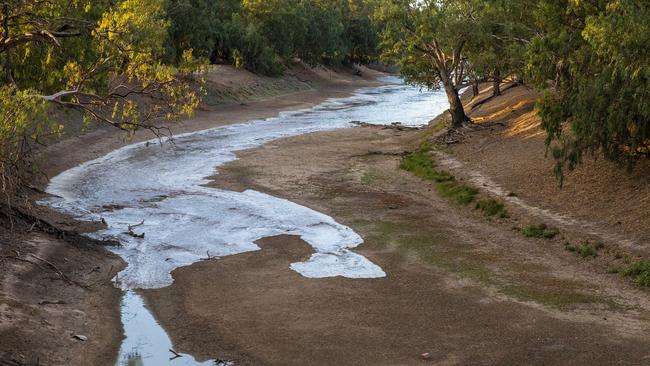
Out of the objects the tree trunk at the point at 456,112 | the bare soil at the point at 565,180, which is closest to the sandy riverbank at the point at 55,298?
the bare soil at the point at 565,180

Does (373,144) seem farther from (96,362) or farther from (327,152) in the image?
(96,362)

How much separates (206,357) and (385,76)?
422 ft

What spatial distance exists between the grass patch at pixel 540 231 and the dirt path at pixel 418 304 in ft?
1.31

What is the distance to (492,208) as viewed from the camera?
2828cm

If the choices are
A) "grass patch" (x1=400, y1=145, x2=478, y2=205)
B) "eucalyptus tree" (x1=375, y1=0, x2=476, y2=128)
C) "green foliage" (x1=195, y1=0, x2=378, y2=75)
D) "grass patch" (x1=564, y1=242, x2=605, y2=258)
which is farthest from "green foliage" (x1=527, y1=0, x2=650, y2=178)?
"green foliage" (x1=195, y1=0, x2=378, y2=75)

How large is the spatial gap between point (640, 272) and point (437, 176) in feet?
51.4

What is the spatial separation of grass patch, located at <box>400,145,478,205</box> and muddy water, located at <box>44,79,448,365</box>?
599cm

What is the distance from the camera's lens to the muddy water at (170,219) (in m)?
20.7

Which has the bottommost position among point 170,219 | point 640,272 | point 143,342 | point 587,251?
point 170,219

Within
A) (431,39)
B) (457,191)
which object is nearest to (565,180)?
(457,191)

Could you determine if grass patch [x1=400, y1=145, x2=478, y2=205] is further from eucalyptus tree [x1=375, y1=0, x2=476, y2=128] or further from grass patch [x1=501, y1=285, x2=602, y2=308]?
grass patch [x1=501, y1=285, x2=602, y2=308]

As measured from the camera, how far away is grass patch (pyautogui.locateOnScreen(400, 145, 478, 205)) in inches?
1214

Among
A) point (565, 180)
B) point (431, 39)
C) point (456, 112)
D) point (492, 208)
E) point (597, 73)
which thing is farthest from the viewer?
point (456, 112)

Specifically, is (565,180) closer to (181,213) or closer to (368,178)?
(368,178)
